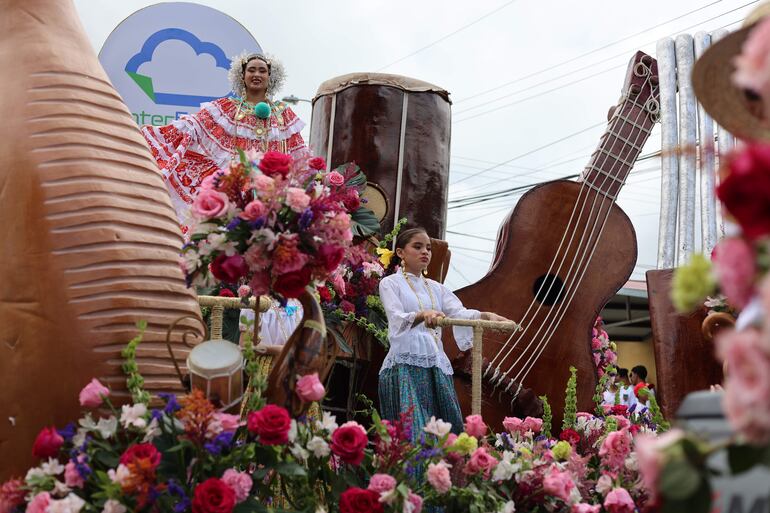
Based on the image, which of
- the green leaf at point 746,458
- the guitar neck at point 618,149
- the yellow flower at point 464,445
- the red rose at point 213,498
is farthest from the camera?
the guitar neck at point 618,149

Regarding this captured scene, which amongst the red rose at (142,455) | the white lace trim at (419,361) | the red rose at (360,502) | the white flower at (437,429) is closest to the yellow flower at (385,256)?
the white lace trim at (419,361)

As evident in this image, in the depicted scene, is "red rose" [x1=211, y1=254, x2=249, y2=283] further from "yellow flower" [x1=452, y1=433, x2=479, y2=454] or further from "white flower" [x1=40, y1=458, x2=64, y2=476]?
"yellow flower" [x1=452, y1=433, x2=479, y2=454]

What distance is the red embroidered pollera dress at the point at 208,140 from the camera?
464cm

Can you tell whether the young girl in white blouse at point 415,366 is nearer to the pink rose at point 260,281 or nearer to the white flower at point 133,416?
the pink rose at point 260,281

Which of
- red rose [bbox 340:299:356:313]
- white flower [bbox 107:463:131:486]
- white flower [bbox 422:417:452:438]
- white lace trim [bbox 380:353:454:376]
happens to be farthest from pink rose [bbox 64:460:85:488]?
red rose [bbox 340:299:356:313]

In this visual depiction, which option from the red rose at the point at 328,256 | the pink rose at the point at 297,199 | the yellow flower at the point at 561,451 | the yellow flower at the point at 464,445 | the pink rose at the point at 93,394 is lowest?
the yellow flower at the point at 561,451

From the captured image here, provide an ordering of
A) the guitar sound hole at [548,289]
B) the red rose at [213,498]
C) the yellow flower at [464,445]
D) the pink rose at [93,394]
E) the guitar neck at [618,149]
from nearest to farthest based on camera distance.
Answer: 1. the red rose at [213,498]
2. the pink rose at [93,394]
3. the yellow flower at [464,445]
4. the guitar sound hole at [548,289]
5. the guitar neck at [618,149]

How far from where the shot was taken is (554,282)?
4.93 m

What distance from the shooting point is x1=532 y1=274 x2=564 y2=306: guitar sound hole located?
4.89m

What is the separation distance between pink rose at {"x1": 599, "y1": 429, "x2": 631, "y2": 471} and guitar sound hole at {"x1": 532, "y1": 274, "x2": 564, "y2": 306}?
2.02 m

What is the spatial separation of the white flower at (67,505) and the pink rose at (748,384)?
→ 1.54 m

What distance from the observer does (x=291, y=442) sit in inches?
85.4

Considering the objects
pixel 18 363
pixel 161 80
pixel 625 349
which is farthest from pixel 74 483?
pixel 625 349

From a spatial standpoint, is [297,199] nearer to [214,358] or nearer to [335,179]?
[214,358]
